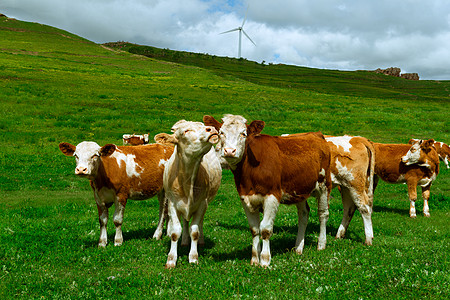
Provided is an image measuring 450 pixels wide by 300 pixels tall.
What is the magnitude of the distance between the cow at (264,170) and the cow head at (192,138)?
0.27 metres

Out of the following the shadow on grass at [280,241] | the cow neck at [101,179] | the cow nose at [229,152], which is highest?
the cow nose at [229,152]

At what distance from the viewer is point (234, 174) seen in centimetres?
818

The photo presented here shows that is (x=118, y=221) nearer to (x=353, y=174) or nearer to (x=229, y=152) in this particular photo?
(x=229, y=152)

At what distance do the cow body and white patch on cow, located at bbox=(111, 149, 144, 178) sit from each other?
561cm

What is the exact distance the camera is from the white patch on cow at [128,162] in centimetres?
1034

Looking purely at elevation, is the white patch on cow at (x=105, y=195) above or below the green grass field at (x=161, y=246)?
above

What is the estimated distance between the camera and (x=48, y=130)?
1164 inches

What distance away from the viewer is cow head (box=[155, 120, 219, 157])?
24.1ft

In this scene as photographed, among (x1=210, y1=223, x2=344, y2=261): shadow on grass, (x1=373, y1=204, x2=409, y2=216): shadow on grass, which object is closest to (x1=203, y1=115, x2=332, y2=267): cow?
(x1=210, y1=223, x2=344, y2=261): shadow on grass

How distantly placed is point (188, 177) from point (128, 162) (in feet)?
10.2

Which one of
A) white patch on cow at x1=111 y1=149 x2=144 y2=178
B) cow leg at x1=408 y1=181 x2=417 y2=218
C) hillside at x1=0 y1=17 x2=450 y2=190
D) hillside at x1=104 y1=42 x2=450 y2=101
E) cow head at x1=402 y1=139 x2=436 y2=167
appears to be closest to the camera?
white patch on cow at x1=111 y1=149 x2=144 y2=178

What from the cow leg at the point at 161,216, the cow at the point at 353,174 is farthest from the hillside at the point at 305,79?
the cow leg at the point at 161,216

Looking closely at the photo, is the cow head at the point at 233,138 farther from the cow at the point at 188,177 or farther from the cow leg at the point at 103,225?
the cow leg at the point at 103,225

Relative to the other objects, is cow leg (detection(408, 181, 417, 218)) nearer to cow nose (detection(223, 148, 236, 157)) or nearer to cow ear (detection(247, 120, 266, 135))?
cow ear (detection(247, 120, 266, 135))
